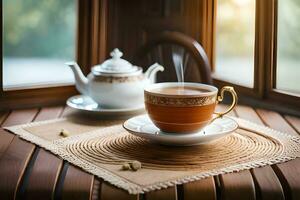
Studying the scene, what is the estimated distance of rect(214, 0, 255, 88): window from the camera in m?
1.63

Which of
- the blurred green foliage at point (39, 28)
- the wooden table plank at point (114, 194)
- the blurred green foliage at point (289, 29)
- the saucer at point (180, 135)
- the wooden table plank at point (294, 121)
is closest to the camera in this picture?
the wooden table plank at point (114, 194)

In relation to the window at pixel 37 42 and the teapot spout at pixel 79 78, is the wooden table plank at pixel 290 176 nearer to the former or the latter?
the teapot spout at pixel 79 78

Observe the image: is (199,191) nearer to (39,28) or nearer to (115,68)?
(115,68)

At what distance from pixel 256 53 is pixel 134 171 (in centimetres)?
74

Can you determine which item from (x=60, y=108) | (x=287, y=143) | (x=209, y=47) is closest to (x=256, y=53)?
(x=209, y=47)

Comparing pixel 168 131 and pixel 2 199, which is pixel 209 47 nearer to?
pixel 168 131

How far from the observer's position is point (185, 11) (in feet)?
5.55

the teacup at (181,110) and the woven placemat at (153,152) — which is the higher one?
the teacup at (181,110)

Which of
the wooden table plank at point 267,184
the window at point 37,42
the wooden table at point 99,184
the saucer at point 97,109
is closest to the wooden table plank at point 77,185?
the wooden table at point 99,184

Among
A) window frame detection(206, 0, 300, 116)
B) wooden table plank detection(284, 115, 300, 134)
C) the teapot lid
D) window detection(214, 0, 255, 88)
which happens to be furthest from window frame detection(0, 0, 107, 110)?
wooden table plank detection(284, 115, 300, 134)

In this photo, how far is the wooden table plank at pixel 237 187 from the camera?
89cm

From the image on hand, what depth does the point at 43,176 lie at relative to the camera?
0.94 metres

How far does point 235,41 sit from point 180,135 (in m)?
0.69

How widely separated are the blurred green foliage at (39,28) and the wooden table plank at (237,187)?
35.8 inches
